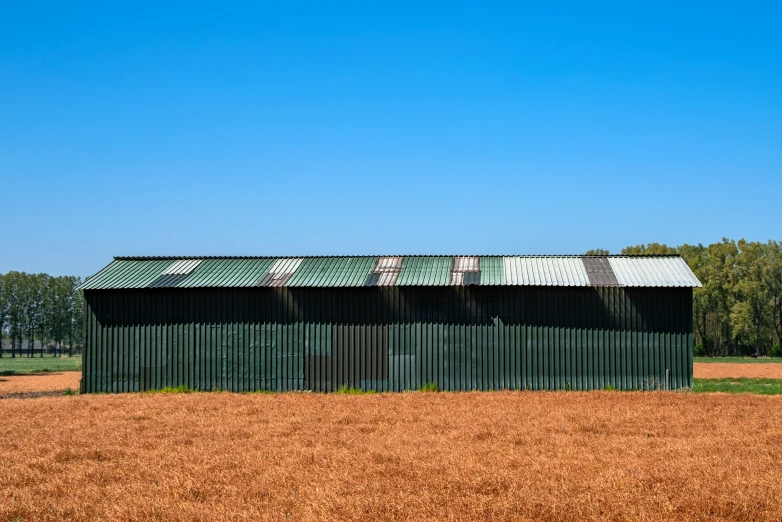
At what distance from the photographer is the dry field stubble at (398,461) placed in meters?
11.8

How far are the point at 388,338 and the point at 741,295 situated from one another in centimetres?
7040

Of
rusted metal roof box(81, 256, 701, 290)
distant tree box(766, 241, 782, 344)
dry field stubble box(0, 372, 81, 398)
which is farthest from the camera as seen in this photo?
distant tree box(766, 241, 782, 344)

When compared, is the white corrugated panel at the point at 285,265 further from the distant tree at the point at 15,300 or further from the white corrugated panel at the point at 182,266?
the distant tree at the point at 15,300

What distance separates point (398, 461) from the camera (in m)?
15.3

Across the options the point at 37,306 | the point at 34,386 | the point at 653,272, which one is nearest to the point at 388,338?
the point at 653,272

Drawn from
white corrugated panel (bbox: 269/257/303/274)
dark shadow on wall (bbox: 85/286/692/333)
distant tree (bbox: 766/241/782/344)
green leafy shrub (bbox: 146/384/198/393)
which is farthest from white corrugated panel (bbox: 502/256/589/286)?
distant tree (bbox: 766/241/782/344)

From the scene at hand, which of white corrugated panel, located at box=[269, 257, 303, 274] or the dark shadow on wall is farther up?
white corrugated panel, located at box=[269, 257, 303, 274]

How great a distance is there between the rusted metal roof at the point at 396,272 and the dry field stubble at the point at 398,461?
305 inches

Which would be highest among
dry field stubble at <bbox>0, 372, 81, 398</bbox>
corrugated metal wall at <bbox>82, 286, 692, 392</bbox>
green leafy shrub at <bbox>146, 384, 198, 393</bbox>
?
corrugated metal wall at <bbox>82, 286, 692, 392</bbox>

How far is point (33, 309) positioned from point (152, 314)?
12130cm

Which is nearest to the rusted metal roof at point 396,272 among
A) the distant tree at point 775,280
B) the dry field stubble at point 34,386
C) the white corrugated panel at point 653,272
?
the white corrugated panel at point 653,272

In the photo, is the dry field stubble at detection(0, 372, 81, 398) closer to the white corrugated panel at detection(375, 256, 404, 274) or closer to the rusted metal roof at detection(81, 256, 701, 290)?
the rusted metal roof at detection(81, 256, 701, 290)

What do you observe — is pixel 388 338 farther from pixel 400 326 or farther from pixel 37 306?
pixel 37 306

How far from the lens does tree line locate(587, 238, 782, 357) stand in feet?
290
